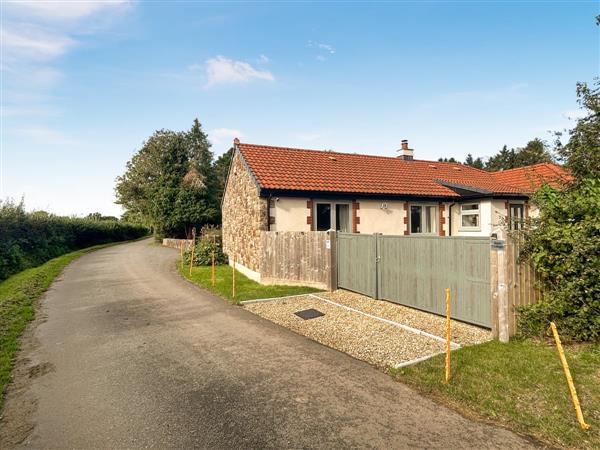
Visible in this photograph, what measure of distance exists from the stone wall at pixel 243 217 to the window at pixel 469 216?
11.4 meters

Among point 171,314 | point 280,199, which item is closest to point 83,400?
point 171,314

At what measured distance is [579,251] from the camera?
6.05m

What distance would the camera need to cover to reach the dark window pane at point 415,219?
58.5 feet

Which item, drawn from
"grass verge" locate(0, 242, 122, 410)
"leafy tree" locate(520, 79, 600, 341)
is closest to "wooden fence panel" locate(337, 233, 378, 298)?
"leafy tree" locate(520, 79, 600, 341)

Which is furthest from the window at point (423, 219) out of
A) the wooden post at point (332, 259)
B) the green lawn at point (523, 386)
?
the green lawn at point (523, 386)

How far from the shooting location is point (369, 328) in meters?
8.12

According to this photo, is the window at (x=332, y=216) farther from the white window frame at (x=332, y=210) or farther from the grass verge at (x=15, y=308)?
the grass verge at (x=15, y=308)

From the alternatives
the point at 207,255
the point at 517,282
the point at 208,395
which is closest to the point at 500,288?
the point at 517,282

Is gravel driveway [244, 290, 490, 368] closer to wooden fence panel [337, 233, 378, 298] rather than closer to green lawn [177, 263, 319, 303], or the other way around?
wooden fence panel [337, 233, 378, 298]

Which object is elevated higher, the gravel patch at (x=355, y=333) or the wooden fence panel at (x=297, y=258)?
the wooden fence panel at (x=297, y=258)

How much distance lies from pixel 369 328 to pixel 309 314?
1.92 m

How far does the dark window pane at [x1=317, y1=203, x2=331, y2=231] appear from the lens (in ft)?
50.8

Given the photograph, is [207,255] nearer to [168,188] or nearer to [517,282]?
[517,282]

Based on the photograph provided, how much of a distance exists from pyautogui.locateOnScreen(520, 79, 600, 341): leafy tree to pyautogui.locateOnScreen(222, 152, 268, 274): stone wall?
9485 millimetres
